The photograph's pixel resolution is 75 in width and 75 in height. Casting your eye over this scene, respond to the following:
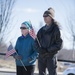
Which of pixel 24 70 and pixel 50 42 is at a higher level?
pixel 50 42

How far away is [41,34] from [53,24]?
236 mm

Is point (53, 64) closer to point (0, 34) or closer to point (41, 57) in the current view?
point (41, 57)

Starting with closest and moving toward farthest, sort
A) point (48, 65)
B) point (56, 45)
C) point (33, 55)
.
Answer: point (56, 45) < point (48, 65) < point (33, 55)

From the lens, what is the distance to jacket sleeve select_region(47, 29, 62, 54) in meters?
4.93

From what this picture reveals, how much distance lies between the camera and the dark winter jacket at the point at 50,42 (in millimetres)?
4945

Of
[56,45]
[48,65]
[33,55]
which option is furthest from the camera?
[33,55]

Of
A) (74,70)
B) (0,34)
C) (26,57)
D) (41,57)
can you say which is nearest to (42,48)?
(41,57)

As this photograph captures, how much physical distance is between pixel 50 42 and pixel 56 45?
0.12 meters

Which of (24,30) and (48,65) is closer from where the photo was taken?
(48,65)

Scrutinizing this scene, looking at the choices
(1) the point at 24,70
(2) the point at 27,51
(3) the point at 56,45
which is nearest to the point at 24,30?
(2) the point at 27,51

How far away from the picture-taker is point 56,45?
16.2ft

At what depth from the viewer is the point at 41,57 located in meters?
5.07

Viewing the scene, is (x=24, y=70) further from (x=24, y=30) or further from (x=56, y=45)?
(x=56, y=45)

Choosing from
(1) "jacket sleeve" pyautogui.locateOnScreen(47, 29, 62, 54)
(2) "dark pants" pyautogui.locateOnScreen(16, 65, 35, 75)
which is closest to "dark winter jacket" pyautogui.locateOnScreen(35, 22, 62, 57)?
(1) "jacket sleeve" pyautogui.locateOnScreen(47, 29, 62, 54)
